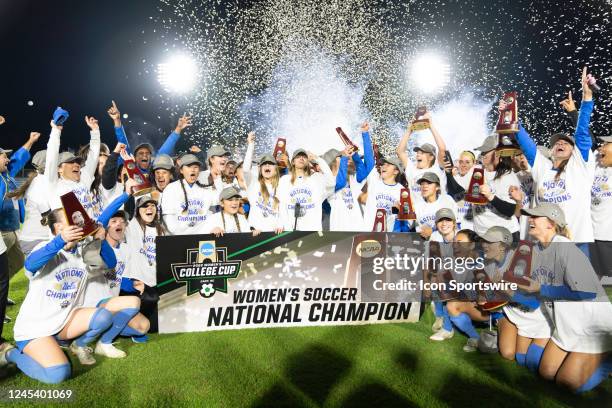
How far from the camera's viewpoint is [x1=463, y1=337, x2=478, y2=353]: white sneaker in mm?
4916

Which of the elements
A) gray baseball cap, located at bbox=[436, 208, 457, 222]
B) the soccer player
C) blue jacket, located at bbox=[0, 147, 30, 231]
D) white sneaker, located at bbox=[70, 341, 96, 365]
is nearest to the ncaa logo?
white sneaker, located at bbox=[70, 341, 96, 365]

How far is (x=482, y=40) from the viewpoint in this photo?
24672 mm

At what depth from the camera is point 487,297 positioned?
4832 millimetres

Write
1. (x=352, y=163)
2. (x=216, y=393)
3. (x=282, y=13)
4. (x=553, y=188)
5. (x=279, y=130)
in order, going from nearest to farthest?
1. (x=216, y=393)
2. (x=553, y=188)
3. (x=352, y=163)
4. (x=282, y=13)
5. (x=279, y=130)

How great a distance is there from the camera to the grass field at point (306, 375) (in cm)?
374

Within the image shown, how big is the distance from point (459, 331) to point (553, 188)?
2.10 metres

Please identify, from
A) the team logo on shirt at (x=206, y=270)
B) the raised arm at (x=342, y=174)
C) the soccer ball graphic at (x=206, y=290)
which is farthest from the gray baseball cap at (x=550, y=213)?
the soccer ball graphic at (x=206, y=290)

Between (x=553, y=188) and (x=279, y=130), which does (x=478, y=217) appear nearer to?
(x=553, y=188)

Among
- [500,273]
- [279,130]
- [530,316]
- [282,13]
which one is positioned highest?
[282,13]

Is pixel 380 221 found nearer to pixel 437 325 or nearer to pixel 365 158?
pixel 365 158

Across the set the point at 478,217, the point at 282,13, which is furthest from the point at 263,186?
the point at 282,13

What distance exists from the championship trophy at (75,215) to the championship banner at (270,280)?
1.14 meters

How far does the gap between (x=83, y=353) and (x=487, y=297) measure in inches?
168

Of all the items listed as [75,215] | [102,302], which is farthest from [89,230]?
[102,302]
